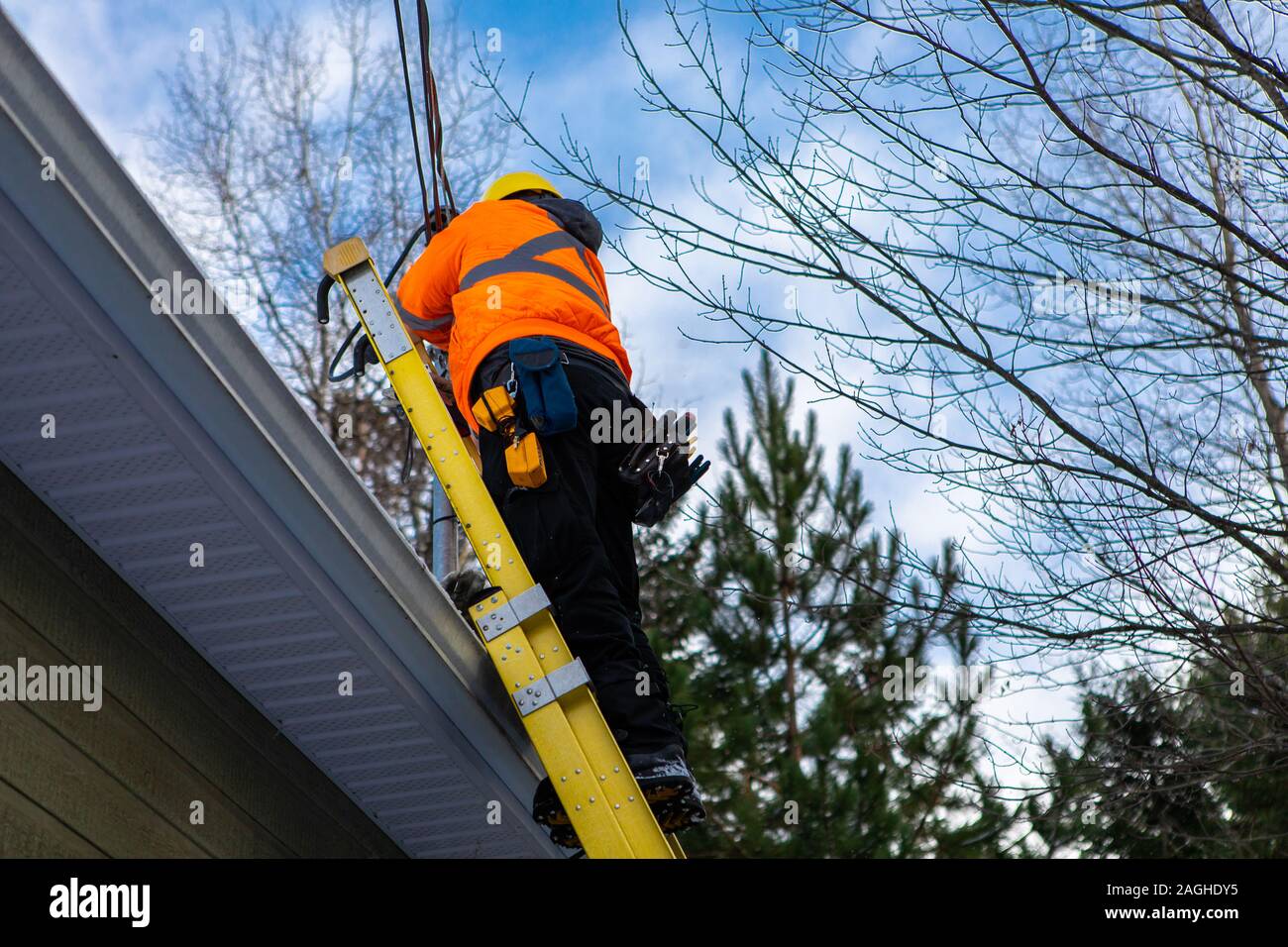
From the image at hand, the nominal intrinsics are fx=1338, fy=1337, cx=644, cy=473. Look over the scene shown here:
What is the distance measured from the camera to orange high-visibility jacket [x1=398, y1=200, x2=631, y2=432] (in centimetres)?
406

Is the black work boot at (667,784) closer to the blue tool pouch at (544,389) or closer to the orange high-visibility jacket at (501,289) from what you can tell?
the blue tool pouch at (544,389)

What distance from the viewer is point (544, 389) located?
3.84m

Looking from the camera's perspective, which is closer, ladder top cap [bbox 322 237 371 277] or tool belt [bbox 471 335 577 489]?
tool belt [bbox 471 335 577 489]

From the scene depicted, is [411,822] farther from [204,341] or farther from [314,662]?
[204,341]

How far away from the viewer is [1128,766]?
504cm

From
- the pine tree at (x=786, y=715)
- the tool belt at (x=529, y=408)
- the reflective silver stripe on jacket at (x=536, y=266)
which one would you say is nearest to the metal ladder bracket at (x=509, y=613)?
the tool belt at (x=529, y=408)

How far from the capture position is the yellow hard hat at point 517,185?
4676mm

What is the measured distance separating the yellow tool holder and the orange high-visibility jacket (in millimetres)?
223

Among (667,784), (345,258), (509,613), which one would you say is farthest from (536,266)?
(667,784)

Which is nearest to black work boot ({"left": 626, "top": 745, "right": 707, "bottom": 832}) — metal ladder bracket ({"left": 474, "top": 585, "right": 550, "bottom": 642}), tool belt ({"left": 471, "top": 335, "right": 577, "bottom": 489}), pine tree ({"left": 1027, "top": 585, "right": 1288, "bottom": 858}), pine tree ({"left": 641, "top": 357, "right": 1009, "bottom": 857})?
metal ladder bracket ({"left": 474, "top": 585, "right": 550, "bottom": 642})

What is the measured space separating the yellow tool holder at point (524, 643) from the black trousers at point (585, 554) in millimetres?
102

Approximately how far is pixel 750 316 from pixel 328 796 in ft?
7.81

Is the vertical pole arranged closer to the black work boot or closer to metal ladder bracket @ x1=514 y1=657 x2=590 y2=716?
metal ladder bracket @ x1=514 y1=657 x2=590 y2=716

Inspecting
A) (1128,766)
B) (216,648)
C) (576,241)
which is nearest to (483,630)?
(216,648)
